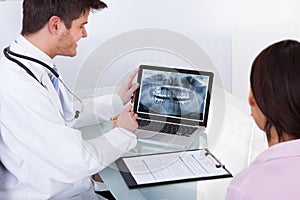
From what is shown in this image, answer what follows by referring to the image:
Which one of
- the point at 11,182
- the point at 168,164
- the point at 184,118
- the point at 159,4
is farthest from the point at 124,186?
the point at 159,4

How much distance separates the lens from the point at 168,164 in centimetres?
141

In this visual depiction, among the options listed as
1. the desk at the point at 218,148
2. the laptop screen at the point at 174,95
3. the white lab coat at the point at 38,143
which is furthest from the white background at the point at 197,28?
the white lab coat at the point at 38,143

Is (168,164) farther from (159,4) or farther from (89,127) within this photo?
(159,4)

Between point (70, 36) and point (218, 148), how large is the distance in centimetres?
62

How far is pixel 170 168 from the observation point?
138 cm

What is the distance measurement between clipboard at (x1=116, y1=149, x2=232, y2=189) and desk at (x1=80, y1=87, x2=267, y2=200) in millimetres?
17

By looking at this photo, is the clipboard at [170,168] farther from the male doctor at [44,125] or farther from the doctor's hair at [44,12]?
the doctor's hair at [44,12]

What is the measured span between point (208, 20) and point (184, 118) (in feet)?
3.06

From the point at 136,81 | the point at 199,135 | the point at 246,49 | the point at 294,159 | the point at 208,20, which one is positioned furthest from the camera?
the point at 246,49

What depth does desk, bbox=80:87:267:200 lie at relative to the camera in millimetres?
Answer: 1297

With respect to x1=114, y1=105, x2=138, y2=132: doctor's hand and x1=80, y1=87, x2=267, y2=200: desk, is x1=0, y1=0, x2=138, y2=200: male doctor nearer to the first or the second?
x1=114, y1=105, x2=138, y2=132: doctor's hand

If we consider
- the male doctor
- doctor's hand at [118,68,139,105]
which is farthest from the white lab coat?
doctor's hand at [118,68,139,105]

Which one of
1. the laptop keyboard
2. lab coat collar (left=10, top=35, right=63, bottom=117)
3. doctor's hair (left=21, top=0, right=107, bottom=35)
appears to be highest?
doctor's hair (left=21, top=0, right=107, bottom=35)

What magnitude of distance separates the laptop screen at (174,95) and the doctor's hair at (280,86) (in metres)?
0.70
